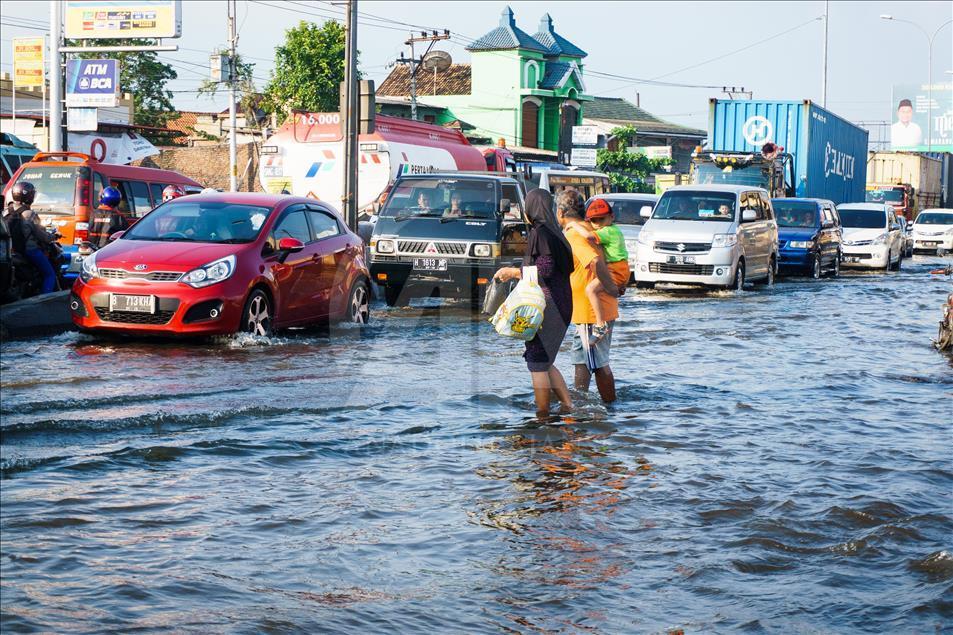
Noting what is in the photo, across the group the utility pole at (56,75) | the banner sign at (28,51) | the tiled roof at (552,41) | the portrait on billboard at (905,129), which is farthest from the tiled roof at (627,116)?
the utility pole at (56,75)

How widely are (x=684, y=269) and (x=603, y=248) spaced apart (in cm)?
1157

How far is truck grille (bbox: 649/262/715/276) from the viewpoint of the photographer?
807 inches

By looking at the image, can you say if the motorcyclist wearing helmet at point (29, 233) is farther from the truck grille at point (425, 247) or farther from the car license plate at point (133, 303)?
the truck grille at point (425, 247)

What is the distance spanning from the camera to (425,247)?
53.4 feet

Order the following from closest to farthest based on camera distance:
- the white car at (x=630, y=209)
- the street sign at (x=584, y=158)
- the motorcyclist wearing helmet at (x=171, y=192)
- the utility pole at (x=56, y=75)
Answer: the motorcyclist wearing helmet at (x=171, y=192), the white car at (x=630, y=209), the utility pole at (x=56, y=75), the street sign at (x=584, y=158)

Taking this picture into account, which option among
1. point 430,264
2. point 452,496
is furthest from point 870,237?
point 452,496

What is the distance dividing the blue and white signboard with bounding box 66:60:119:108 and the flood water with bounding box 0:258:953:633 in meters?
19.2

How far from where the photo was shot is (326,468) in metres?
7.06

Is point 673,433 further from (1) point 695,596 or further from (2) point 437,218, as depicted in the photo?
(2) point 437,218

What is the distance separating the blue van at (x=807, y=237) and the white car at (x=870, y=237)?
2239 mm

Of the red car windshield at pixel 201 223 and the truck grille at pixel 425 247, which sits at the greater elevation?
the red car windshield at pixel 201 223

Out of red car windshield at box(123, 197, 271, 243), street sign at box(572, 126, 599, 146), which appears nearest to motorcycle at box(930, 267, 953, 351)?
red car windshield at box(123, 197, 271, 243)

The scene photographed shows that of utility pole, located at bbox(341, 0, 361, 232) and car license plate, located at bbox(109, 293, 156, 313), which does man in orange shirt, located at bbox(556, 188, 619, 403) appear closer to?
car license plate, located at bbox(109, 293, 156, 313)

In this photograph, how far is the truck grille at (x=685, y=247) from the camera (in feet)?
67.3
